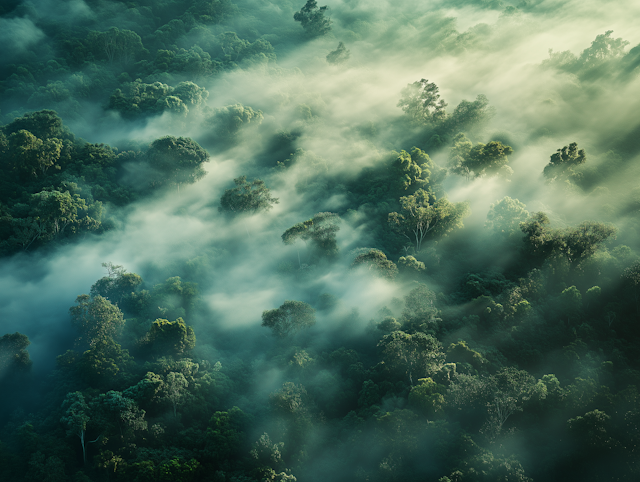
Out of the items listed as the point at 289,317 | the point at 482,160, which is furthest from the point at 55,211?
the point at 482,160

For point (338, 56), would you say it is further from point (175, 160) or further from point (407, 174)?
point (175, 160)

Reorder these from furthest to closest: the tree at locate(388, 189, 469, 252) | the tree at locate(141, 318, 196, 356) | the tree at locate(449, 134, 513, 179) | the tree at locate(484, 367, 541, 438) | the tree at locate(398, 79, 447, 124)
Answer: the tree at locate(398, 79, 447, 124)
the tree at locate(449, 134, 513, 179)
the tree at locate(388, 189, 469, 252)
the tree at locate(141, 318, 196, 356)
the tree at locate(484, 367, 541, 438)

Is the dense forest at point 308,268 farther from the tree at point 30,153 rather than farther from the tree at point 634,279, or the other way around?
the tree at point 30,153

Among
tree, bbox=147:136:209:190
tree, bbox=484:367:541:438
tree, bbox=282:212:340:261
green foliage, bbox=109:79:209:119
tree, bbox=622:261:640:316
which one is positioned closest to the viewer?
tree, bbox=484:367:541:438

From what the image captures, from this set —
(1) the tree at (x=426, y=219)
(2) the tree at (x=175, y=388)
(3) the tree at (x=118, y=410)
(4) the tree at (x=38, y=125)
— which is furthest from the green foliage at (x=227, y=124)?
(3) the tree at (x=118, y=410)

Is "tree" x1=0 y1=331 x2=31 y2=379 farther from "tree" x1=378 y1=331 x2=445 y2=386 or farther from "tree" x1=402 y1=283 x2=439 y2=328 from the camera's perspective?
"tree" x1=402 y1=283 x2=439 y2=328

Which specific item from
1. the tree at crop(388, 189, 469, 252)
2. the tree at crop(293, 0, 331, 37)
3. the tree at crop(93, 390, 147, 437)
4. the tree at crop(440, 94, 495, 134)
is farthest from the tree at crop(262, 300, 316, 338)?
the tree at crop(293, 0, 331, 37)
